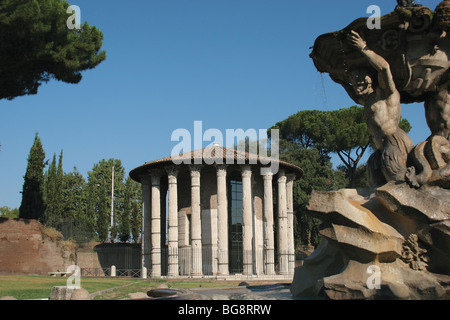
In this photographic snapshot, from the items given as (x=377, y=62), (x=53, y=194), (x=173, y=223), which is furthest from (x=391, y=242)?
(x=53, y=194)

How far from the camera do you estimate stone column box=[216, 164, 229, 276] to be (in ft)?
69.7

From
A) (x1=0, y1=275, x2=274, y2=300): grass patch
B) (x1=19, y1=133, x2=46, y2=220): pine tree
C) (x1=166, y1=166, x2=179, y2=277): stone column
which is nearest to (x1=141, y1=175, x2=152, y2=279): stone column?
(x1=166, y1=166, x2=179, y2=277): stone column

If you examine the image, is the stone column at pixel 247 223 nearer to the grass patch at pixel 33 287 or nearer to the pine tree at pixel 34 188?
the grass patch at pixel 33 287

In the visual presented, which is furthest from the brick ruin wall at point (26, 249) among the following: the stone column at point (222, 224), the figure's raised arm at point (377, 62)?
the figure's raised arm at point (377, 62)

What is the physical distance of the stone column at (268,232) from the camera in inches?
884

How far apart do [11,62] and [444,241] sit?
→ 1532 cm

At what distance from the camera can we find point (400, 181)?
5.67 meters

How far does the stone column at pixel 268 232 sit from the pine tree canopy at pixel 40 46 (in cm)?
951

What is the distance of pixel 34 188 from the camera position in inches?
1016

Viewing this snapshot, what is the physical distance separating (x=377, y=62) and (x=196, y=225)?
1663 centimetres

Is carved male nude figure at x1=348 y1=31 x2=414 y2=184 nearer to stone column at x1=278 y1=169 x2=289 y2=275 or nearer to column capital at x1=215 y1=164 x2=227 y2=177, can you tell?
column capital at x1=215 y1=164 x2=227 y2=177

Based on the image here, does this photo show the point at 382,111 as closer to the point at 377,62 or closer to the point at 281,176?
the point at 377,62
